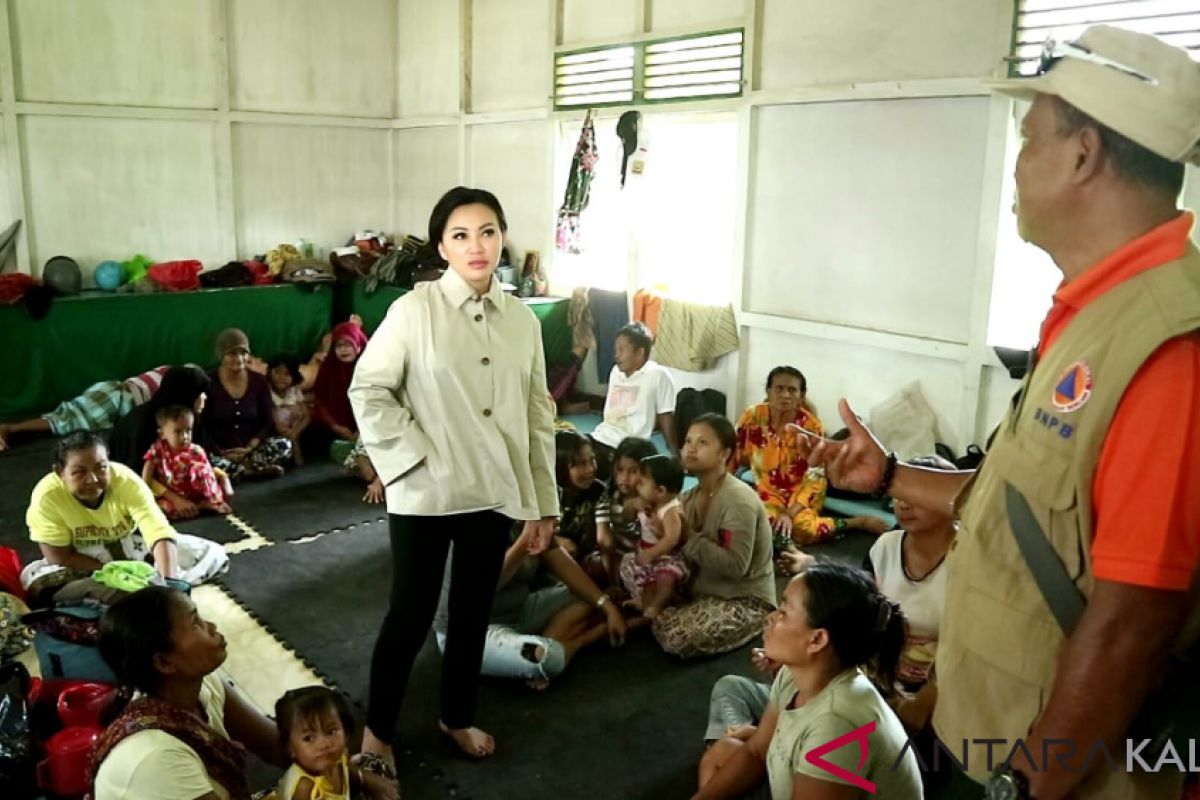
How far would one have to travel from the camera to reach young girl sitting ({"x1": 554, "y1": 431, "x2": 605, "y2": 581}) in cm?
368

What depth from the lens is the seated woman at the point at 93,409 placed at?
5.77 meters

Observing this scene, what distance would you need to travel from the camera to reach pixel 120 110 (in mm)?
6844

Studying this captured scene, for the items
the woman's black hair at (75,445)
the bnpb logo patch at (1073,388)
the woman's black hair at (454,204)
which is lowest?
the woman's black hair at (75,445)

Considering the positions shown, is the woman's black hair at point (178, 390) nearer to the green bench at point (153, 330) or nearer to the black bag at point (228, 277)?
the green bench at point (153, 330)

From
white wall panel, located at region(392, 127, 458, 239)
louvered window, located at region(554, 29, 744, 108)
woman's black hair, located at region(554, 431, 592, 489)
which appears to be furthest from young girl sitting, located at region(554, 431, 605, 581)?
white wall panel, located at region(392, 127, 458, 239)

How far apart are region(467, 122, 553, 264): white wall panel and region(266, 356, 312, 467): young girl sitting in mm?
2219

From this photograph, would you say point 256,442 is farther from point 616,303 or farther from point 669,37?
point 669,37

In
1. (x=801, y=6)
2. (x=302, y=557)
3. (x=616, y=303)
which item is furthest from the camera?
(x=616, y=303)

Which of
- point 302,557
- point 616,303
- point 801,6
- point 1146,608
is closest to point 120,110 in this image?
point 616,303

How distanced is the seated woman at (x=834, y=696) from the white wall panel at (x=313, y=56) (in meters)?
7.04

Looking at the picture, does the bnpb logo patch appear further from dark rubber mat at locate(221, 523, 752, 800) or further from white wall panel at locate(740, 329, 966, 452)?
white wall panel at locate(740, 329, 966, 452)

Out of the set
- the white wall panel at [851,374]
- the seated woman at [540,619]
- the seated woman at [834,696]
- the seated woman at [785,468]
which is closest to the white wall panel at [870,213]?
the white wall panel at [851,374]

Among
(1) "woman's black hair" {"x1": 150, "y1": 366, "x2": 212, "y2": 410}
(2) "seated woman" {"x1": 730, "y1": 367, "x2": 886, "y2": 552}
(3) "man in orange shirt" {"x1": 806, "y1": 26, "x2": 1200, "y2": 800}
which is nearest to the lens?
(3) "man in orange shirt" {"x1": 806, "y1": 26, "x2": 1200, "y2": 800}

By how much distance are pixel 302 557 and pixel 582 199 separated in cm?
344
